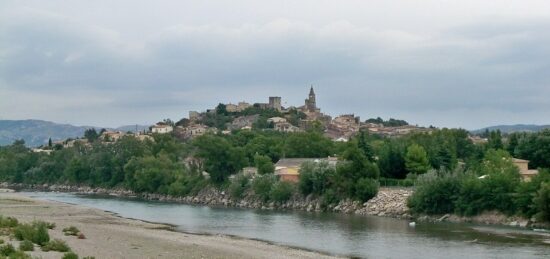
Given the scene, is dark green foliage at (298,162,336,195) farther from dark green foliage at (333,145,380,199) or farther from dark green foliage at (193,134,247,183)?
dark green foliage at (193,134,247,183)

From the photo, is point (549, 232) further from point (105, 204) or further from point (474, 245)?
point (105, 204)

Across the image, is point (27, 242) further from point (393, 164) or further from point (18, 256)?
point (393, 164)

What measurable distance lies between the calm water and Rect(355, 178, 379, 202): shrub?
4.37 meters

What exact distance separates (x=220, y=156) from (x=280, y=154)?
12.3 metres

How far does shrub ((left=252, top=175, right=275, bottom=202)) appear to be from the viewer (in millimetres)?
85375

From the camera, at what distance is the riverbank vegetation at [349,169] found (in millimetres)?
61469

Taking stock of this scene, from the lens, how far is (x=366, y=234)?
167 ft

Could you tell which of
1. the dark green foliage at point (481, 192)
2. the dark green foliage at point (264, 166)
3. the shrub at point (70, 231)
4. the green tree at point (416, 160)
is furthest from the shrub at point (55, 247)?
the dark green foliage at point (264, 166)

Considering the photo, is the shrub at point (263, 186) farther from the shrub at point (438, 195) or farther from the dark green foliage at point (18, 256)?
the dark green foliage at point (18, 256)

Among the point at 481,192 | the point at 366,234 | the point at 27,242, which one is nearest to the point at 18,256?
the point at 27,242

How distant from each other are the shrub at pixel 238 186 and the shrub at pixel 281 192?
8.29 metres

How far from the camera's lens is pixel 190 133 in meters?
197

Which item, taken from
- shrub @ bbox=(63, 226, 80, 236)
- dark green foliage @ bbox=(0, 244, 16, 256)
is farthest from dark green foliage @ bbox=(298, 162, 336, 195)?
dark green foliage @ bbox=(0, 244, 16, 256)

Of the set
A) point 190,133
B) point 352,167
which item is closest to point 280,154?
point 352,167
